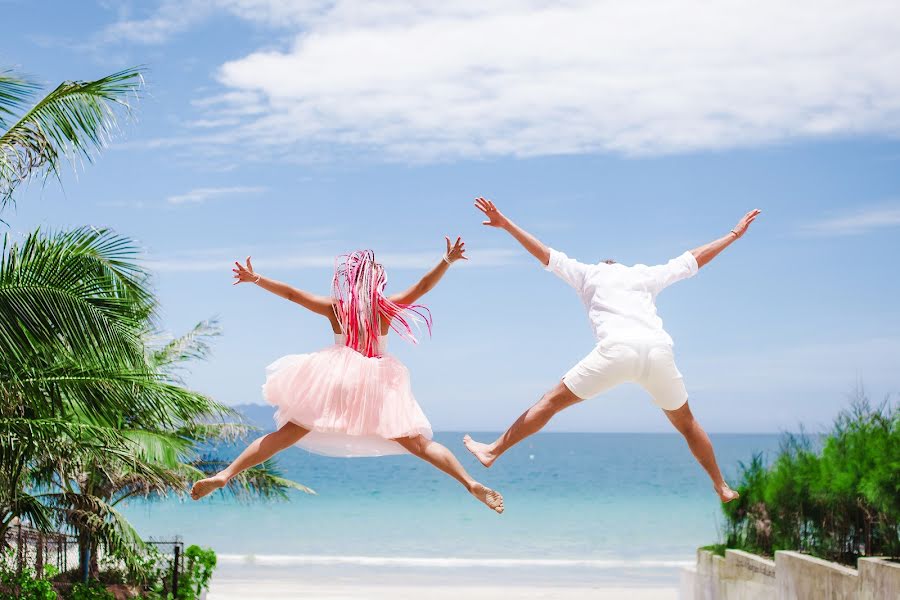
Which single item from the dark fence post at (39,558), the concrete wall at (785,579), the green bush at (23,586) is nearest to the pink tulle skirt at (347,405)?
the concrete wall at (785,579)

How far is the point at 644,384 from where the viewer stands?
687 centimetres

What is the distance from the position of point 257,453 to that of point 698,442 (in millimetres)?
2593

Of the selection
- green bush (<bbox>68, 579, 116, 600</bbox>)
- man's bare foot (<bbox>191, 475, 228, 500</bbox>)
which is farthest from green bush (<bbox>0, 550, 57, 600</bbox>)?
man's bare foot (<bbox>191, 475, 228, 500</bbox>)

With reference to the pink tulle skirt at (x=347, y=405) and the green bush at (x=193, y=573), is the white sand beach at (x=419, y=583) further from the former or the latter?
the pink tulle skirt at (x=347, y=405)

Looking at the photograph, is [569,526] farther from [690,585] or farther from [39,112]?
[39,112]

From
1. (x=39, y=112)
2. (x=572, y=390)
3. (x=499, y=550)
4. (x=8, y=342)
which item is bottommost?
(x=499, y=550)

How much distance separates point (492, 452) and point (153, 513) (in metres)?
53.3

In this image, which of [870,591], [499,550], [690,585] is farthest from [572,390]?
[499,550]

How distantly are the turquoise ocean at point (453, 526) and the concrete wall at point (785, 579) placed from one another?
27.7ft

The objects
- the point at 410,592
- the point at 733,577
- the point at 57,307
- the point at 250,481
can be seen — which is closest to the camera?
the point at 57,307

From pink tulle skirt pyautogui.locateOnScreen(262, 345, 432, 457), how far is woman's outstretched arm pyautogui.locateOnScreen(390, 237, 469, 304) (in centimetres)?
44

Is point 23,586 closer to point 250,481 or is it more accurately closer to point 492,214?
point 250,481

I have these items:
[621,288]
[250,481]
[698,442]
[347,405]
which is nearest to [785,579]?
[698,442]

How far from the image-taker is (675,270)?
23.5 ft
